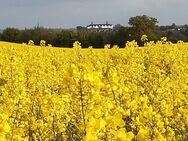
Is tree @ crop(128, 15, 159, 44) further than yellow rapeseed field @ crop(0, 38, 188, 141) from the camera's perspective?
Yes

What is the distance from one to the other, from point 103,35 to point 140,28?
5887 mm

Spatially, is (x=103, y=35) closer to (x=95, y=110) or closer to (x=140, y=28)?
(x=140, y=28)

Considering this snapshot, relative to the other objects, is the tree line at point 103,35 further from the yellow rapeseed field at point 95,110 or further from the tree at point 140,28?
the yellow rapeseed field at point 95,110

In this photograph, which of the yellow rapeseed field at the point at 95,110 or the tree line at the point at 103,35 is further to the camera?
the tree line at the point at 103,35

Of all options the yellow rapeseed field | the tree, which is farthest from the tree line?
the yellow rapeseed field

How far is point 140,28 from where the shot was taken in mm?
32938

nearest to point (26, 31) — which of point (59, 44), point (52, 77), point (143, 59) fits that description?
point (59, 44)

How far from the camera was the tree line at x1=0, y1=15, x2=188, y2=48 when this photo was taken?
3325 centimetres

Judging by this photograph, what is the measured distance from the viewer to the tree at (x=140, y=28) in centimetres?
3281

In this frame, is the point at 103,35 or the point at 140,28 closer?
the point at 140,28

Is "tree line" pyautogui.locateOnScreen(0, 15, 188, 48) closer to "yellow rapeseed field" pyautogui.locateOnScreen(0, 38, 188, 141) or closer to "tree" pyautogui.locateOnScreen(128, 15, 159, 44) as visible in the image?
"tree" pyautogui.locateOnScreen(128, 15, 159, 44)

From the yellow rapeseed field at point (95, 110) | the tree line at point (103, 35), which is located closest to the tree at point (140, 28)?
the tree line at point (103, 35)

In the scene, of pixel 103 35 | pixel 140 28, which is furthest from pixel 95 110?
pixel 103 35

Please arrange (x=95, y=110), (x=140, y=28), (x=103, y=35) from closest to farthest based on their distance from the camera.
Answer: (x=95, y=110) → (x=140, y=28) → (x=103, y=35)
